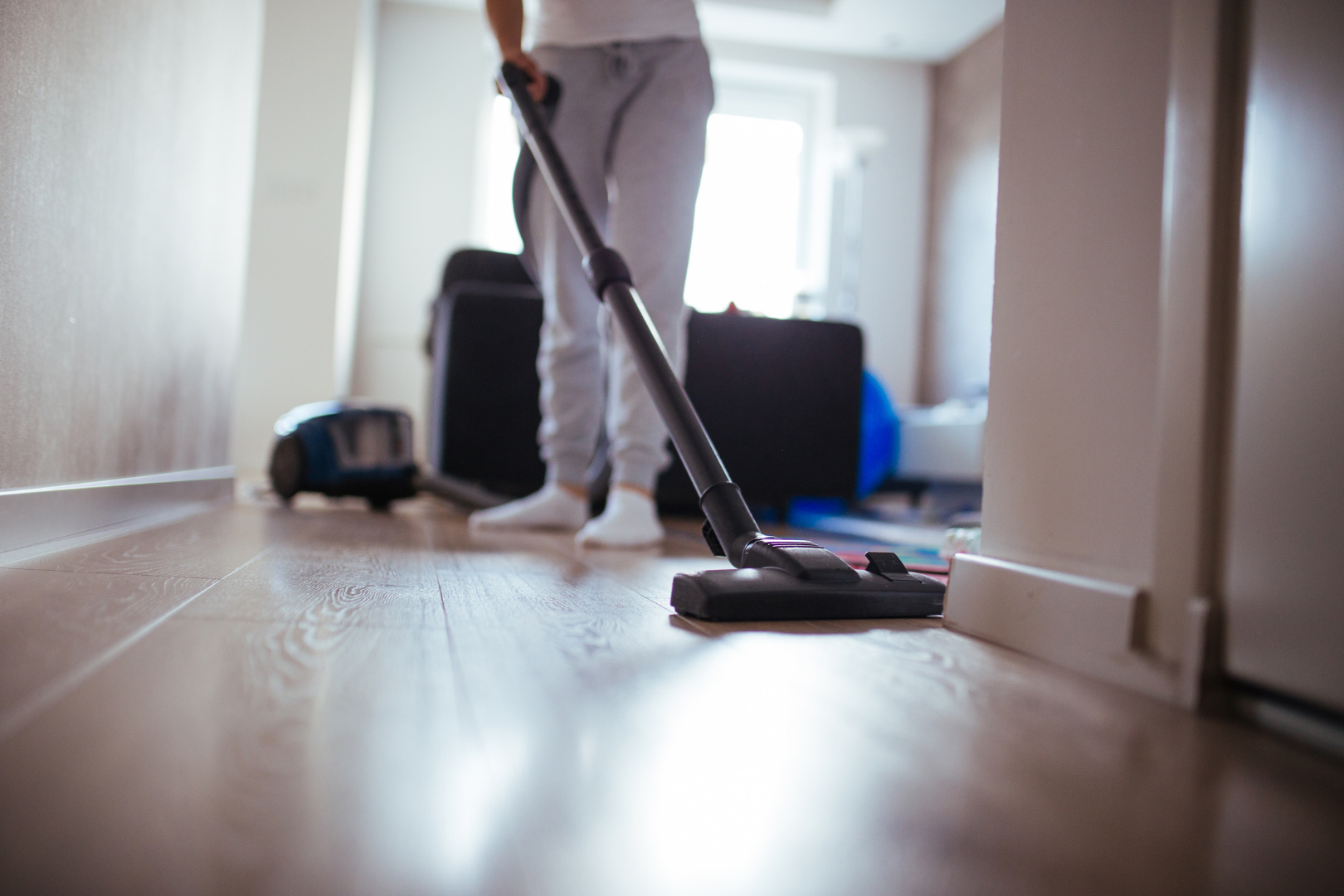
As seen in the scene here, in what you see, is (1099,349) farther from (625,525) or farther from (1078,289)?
(625,525)

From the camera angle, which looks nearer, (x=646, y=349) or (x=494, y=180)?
(x=646, y=349)

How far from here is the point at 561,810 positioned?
342 millimetres

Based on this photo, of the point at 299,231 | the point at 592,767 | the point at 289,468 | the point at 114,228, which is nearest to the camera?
the point at 592,767

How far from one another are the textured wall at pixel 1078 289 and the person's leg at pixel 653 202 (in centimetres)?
87

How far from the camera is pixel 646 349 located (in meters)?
1.06

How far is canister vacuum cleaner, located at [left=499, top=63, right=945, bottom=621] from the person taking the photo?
0.77 metres

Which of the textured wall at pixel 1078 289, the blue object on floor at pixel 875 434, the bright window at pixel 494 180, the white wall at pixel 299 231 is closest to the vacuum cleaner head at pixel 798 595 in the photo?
the textured wall at pixel 1078 289

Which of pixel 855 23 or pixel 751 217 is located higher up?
pixel 855 23

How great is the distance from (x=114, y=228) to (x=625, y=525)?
818 millimetres

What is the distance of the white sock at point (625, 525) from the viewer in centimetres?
147

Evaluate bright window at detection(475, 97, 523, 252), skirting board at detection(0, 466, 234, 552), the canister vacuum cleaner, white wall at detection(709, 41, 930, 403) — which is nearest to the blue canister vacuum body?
skirting board at detection(0, 466, 234, 552)

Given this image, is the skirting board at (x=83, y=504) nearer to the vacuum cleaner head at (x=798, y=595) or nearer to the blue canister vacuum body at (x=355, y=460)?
the blue canister vacuum body at (x=355, y=460)

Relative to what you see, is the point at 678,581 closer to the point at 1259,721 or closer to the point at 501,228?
the point at 1259,721

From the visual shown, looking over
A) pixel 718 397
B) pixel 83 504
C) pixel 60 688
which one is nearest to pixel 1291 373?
pixel 60 688
